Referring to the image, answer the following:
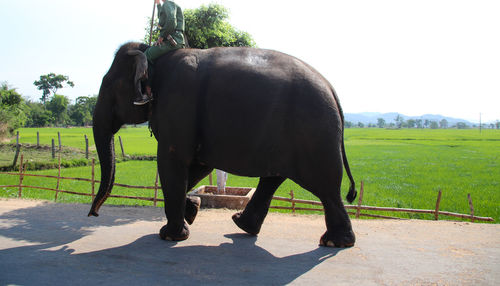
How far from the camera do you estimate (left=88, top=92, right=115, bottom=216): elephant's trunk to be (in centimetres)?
456

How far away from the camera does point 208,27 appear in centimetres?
767

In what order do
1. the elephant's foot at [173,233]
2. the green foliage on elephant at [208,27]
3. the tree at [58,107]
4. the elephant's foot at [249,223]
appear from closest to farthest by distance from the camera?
the elephant's foot at [173,233] → the elephant's foot at [249,223] → the green foliage on elephant at [208,27] → the tree at [58,107]

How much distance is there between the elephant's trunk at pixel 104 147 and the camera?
15.0 ft

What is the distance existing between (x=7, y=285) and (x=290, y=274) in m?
2.34

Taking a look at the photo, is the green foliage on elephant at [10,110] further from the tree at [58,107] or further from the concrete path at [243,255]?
the tree at [58,107]

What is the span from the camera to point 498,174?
57.5ft

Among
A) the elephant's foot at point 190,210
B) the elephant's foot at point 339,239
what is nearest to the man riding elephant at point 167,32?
the elephant's foot at point 190,210

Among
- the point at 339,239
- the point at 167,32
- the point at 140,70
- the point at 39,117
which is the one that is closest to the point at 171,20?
the point at 167,32

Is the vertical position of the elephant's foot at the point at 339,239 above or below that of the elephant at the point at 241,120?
below

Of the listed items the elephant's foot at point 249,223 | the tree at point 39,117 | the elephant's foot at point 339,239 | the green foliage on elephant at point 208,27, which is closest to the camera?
the elephant's foot at point 339,239

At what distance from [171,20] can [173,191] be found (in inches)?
78.8

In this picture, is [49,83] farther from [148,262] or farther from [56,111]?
[148,262]

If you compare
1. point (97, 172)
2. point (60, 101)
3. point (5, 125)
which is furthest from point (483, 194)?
point (60, 101)

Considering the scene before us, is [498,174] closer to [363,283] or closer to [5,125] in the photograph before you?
[363,283]
